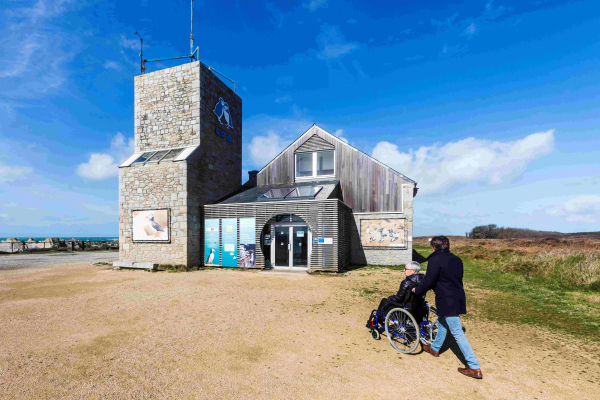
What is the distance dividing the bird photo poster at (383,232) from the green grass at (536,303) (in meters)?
4.35

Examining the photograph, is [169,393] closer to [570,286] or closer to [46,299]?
[46,299]

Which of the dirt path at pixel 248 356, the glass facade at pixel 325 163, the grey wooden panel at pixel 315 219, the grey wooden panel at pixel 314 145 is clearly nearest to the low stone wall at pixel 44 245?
the grey wooden panel at pixel 315 219

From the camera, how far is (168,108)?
16203mm

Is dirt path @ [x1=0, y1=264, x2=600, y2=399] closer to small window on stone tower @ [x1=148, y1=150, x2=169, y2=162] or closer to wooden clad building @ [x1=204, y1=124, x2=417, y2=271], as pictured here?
wooden clad building @ [x1=204, y1=124, x2=417, y2=271]

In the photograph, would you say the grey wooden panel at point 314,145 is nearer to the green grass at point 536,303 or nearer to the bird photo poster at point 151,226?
the bird photo poster at point 151,226

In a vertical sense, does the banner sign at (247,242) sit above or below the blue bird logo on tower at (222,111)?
below

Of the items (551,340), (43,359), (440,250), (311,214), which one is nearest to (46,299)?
(43,359)

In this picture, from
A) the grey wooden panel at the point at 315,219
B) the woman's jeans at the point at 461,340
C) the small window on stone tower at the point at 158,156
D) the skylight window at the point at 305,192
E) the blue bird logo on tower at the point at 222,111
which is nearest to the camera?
the woman's jeans at the point at 461,340

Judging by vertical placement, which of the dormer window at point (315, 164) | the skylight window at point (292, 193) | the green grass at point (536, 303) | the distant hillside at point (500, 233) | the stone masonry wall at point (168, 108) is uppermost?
the stone masonry wall at point (168, 108)

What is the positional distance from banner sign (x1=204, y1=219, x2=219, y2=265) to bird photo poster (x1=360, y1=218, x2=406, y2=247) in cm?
836

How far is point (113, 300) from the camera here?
7.89 m

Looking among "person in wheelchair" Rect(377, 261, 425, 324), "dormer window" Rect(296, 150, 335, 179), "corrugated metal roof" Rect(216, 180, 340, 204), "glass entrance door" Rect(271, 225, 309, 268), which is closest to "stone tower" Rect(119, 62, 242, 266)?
"corrugated metal roof" Rect(216, 180, 340, 204)

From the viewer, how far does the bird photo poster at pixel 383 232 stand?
14.9 metres

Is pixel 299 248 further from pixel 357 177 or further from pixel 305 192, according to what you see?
pixel 357 177
